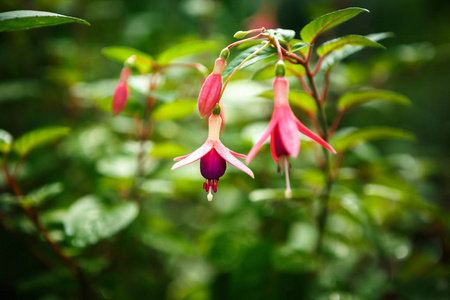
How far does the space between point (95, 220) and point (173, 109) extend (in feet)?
1.04

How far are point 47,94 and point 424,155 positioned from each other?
77.0 inches

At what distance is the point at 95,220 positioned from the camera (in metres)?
0.69

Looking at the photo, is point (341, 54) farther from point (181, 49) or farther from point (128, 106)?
point (128, 106)

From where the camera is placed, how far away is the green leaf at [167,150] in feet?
2.64

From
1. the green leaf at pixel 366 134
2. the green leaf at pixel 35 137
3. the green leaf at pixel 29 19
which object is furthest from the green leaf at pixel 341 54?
the green leaf at pixel 35 137

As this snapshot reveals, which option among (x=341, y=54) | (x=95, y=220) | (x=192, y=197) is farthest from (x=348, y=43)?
(x=192, y=197)

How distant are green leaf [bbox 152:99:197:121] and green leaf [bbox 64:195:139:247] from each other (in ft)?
0.76

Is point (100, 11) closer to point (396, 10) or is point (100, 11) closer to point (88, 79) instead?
point (88, 79)

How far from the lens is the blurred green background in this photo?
0.79m

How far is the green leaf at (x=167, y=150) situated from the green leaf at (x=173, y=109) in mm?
73

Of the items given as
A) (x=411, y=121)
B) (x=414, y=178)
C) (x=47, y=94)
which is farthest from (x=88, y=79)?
(x=411, y=121)

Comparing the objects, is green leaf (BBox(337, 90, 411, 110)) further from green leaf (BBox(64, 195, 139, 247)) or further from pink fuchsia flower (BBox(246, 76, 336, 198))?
green leaf (BBox(64, 195, 139, 247))

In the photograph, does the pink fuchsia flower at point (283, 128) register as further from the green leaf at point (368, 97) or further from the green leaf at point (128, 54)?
the green leaf at point (128, 54)

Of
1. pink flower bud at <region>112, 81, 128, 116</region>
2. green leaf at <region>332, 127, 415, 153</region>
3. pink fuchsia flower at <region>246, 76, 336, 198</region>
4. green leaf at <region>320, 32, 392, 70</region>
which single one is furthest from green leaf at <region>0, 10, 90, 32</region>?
green leaf at <region>332, 127, 415, 153</region>
